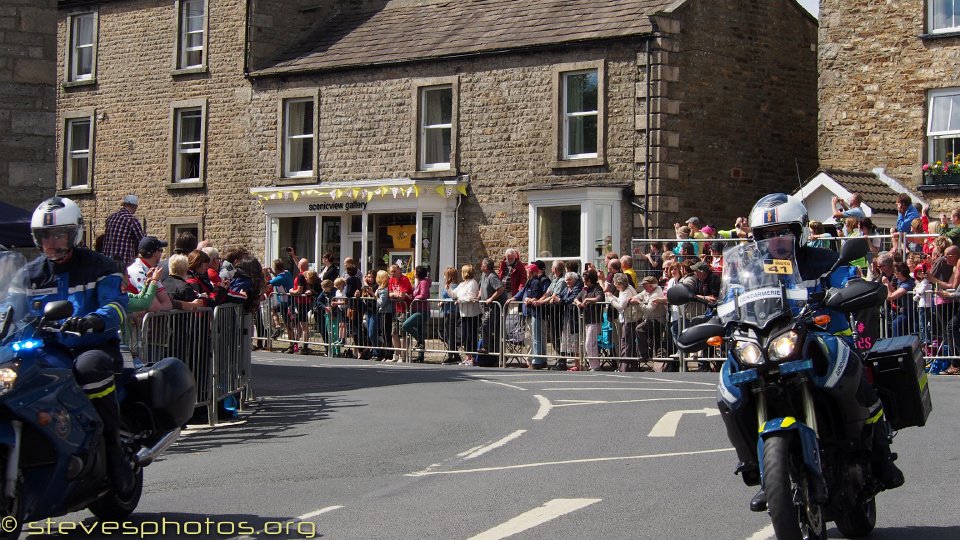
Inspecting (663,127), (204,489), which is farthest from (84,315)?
(663,127)

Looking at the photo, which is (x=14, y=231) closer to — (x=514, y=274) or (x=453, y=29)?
(x=514, y=274)

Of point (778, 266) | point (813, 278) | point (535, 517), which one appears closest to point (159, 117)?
point (535, 517)

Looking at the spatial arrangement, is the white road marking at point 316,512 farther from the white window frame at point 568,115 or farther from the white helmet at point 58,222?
the white window frame at point 568,115

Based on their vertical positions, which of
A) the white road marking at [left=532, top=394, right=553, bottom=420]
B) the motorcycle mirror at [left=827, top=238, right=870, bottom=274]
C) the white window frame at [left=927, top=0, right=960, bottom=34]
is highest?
the white window frame at [left=927, top=0, right=960, bottom=34]

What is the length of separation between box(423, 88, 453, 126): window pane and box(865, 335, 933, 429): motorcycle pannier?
977 inches

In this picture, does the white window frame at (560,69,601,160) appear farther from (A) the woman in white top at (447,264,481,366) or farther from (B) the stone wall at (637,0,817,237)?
(A) the woman in white top at (447,264,481,366)

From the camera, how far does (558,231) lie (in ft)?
99.1

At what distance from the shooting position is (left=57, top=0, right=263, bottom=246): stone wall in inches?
1431

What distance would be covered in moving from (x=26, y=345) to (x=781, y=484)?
3947mm

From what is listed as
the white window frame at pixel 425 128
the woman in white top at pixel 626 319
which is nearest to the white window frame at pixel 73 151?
the white window frame at pixel 425 128

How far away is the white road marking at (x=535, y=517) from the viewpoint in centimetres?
796

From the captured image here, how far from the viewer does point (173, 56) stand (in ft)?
124

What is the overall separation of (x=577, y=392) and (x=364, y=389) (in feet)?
9.25

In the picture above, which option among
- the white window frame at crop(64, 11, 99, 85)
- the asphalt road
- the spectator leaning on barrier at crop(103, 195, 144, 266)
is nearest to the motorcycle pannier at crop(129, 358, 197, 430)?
the asphalt road
